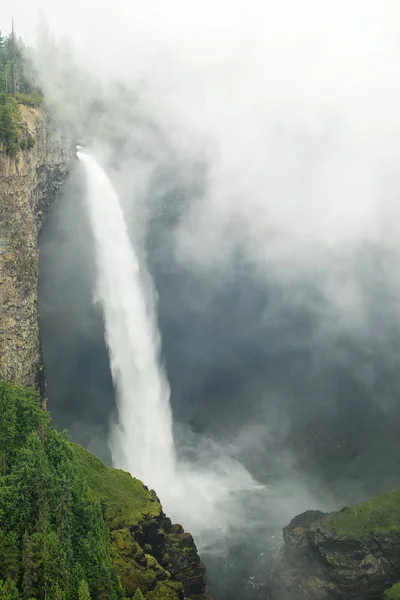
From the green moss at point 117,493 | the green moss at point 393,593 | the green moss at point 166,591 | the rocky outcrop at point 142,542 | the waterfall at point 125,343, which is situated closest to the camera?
the green moss at point 166,591

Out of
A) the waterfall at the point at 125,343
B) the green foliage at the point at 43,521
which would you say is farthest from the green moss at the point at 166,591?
Result: the waterfall at the point at 125,343

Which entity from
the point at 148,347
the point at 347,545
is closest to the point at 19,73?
the point at 148,347

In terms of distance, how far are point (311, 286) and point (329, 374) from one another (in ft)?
59.6

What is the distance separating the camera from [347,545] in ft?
205

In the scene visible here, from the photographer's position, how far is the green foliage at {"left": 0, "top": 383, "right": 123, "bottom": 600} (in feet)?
100

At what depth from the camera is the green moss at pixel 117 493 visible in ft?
154

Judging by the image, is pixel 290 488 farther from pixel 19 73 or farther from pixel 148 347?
pixel 19 73

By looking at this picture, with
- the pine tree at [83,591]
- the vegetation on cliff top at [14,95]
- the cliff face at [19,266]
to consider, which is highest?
the vegetation on cliff top at [14,95]

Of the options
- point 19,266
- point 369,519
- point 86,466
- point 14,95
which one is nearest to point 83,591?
point 86,466

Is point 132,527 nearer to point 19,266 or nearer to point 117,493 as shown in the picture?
point 117,493

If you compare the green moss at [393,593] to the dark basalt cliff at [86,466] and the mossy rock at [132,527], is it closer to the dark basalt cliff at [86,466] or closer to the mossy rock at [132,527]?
the dark basalt cliff at [86,466]

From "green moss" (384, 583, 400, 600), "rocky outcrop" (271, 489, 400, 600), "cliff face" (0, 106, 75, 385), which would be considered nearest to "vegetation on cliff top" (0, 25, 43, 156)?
"cliff face" (0, 106, 75, 385)

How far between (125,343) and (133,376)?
5.01m

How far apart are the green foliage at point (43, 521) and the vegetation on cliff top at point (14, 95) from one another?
926 inches
